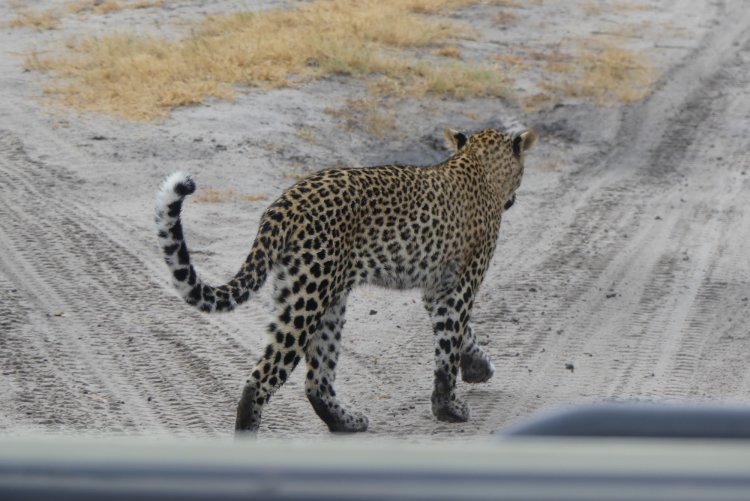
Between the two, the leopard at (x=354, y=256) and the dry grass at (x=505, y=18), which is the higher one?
the leopard at (x=354, y=256)

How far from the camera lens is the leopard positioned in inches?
278

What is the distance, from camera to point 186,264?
6.68m

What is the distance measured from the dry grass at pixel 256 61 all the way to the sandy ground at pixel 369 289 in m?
0.36

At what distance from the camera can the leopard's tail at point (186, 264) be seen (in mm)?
6285

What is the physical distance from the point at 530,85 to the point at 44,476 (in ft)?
52.2

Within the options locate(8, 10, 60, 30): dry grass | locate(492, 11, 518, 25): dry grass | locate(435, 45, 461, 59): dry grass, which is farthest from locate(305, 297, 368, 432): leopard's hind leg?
locate(492, 11, 518, 25): dry grass

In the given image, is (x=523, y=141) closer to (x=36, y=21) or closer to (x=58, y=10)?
(x=36, y=21)

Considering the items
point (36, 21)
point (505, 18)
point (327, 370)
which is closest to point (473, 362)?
point (327, 370)

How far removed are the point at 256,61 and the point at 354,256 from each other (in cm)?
897

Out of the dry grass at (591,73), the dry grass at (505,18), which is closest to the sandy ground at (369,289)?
the dry grass at (591,73)

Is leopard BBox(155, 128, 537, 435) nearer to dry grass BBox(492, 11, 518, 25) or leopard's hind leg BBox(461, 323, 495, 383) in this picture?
leopard's hind leg BBox(461, 323, 495, 383)

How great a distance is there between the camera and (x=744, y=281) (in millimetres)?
11172

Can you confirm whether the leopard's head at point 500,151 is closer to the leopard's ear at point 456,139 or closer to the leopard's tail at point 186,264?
the leopard's ear at point 456,139

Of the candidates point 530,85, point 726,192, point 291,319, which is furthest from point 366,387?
point 530,85
